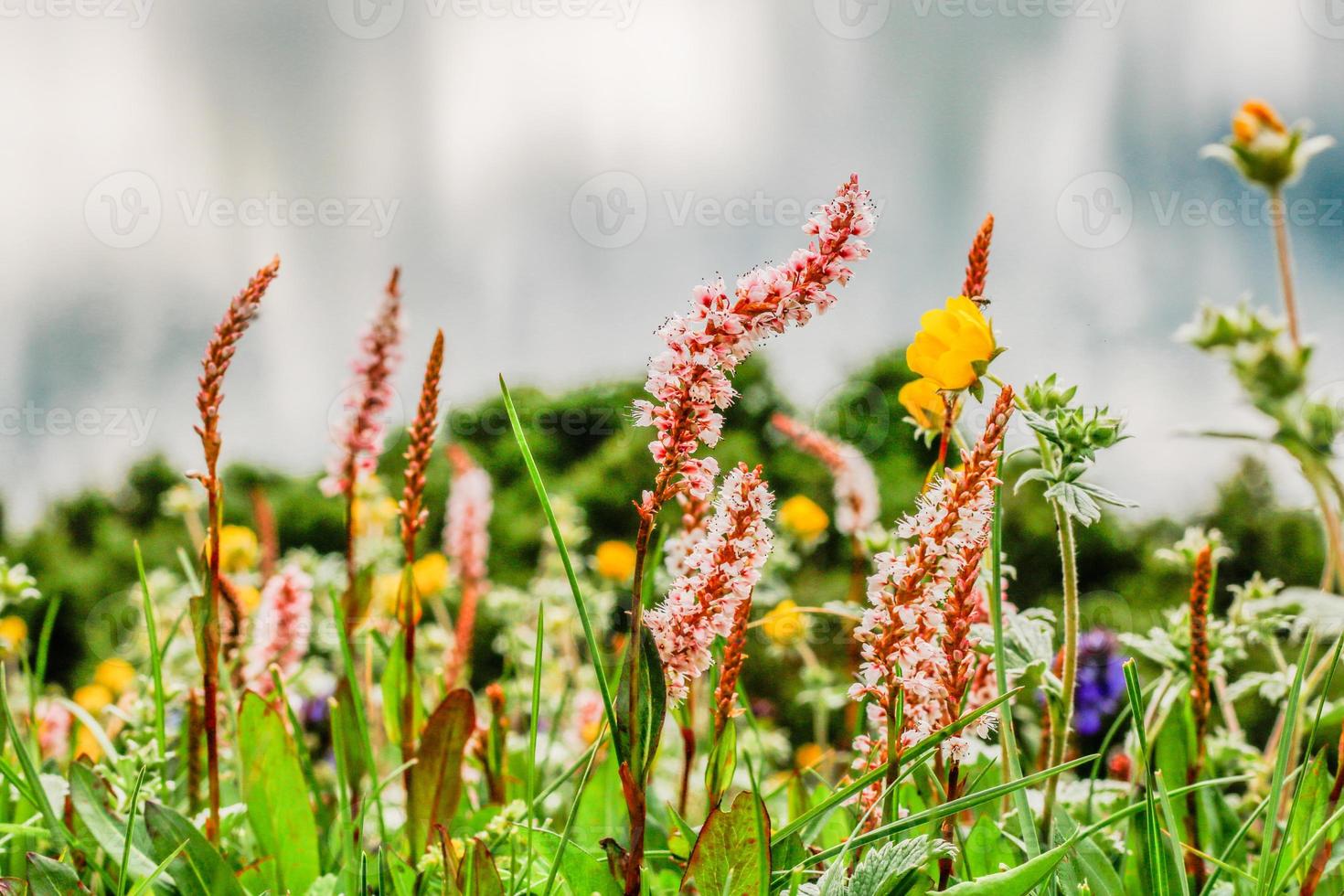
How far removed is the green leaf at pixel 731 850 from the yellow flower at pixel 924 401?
0.32m

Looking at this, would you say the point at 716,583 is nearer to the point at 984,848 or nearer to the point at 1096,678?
the point at 984,848

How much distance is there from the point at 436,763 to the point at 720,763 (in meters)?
0.37

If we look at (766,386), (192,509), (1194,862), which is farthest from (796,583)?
(1194,862)

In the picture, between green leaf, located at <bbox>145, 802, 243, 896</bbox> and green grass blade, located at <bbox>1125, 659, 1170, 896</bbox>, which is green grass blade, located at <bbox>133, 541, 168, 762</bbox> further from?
green grass blade, located at <bbox>1125, 659, 1170, 896</bbox>

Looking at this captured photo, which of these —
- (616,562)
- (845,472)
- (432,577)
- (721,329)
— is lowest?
(616,562)

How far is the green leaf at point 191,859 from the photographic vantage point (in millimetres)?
681

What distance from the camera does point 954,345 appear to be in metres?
0.62

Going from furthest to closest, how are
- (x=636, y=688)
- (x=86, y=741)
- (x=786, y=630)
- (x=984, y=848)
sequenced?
(x=86, y=741)
(x=786, y=630)
(x=984, y=848)
(x=636, y=688)

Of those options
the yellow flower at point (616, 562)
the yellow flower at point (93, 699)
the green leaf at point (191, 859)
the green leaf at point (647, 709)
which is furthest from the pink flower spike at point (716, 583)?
the yellow flower at point (93, 699)

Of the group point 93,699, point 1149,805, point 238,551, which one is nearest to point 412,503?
point 1149,805

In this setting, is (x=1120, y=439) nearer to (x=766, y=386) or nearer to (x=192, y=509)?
(x=192, y=509)

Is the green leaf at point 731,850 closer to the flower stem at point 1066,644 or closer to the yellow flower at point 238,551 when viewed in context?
the flower stem at point 1066,644

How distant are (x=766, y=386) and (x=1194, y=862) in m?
4.60

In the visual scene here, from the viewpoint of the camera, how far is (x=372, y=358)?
96 centimetres
